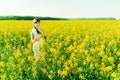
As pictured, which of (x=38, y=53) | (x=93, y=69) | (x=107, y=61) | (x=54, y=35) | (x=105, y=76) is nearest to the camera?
(x=105, y=76)

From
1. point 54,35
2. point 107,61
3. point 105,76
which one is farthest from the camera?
point 54,35

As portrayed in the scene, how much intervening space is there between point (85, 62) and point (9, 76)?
64.6 inches

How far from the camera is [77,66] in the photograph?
30.8 ft

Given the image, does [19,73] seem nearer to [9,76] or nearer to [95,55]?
[9,76]

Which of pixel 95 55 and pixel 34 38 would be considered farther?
pixel 34 38

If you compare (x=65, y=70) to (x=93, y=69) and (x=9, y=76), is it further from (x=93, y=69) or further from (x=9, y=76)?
(x=9, y=76)

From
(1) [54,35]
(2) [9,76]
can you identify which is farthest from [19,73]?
(1) [54,35]

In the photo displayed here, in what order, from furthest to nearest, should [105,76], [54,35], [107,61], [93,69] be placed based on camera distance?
1. [54,35]
2. [107,61]
3. [93,69]
4. [105,76]

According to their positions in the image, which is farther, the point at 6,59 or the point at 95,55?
the point at 6,59

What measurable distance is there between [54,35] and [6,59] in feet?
18.5

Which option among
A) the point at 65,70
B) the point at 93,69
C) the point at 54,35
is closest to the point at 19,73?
the point at 65,70

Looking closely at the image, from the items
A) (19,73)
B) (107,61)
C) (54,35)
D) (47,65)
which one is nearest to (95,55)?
(107,61)

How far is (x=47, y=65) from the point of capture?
9.55 m

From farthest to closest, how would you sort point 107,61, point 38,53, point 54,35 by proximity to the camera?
point 54,35, point 38,53, point 107,61
